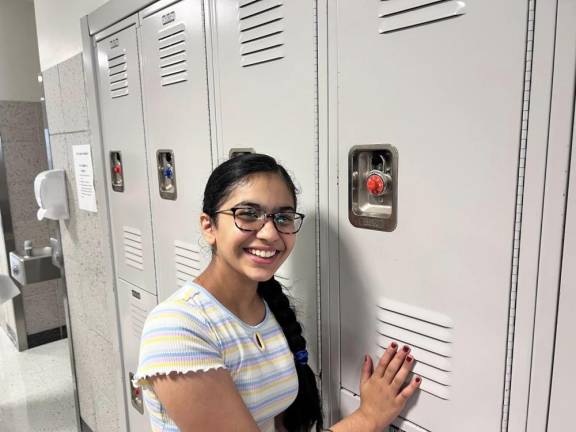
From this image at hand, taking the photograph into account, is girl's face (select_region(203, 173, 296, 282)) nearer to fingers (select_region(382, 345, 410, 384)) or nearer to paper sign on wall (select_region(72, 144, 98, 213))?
fingers (select_region(382, 345, 410, 384))

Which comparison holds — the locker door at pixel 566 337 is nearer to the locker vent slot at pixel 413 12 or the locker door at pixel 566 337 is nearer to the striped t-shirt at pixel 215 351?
the locker vent slot at pixel 413 12

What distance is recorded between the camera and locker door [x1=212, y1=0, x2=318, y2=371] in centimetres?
114

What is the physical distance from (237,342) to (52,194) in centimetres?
211

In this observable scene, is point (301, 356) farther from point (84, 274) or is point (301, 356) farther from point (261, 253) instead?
point (84, 274)

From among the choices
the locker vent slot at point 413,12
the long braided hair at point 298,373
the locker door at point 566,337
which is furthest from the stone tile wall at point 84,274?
the locker door at point 566,337

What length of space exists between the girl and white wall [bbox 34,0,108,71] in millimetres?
1617

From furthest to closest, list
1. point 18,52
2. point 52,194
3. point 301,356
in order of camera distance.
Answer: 1. point 18,52
2. point 52,194
3. point 301,356

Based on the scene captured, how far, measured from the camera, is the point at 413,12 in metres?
0.89

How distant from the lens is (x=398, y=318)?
103 centimetres

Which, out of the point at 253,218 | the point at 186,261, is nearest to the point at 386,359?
the point at 253,218

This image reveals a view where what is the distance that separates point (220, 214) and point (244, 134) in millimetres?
429

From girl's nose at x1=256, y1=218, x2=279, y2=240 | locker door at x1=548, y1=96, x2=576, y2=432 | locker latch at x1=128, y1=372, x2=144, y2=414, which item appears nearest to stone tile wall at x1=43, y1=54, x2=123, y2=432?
locker latch at x1=128, y1=372, x2=144, y2=414

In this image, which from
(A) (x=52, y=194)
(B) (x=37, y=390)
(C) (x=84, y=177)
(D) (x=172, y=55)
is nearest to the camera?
(D) (x=172, y=55)

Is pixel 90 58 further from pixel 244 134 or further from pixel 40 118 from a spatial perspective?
pixel 40 118
